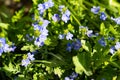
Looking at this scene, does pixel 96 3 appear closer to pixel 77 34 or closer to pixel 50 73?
pixel 77 34

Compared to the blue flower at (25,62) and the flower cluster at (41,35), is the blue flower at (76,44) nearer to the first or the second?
the flower cluster at (41,35)

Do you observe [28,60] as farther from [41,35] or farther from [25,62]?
[41,35]

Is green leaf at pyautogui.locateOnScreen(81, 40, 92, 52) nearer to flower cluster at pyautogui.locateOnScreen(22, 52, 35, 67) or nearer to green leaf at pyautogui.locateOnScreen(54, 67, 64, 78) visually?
green leaf at pyautogui.locateOnScreen(54, 67, 64, 78)

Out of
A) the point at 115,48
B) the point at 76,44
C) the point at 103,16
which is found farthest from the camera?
the point at 103,16

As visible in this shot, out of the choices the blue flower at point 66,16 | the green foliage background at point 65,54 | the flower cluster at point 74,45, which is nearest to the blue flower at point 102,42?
the green foliage background at point 65,54

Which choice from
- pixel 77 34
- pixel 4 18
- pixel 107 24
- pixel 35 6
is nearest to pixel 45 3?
pixel 35 6

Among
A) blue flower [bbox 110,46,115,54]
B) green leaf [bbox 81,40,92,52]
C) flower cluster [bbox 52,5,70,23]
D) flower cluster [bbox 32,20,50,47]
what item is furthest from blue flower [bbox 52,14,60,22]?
blue flower [bbox 110,46,115,54]

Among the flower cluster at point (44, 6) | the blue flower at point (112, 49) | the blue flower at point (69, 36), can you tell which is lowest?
the blue flower at point (112, 49)

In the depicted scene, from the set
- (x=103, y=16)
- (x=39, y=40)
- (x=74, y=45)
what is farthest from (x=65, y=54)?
(x=103, y=16)

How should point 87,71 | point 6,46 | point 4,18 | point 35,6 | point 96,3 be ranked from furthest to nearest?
point 4,18 → point 96,3 → point 35,6 → point 6,46 → point 87,71
